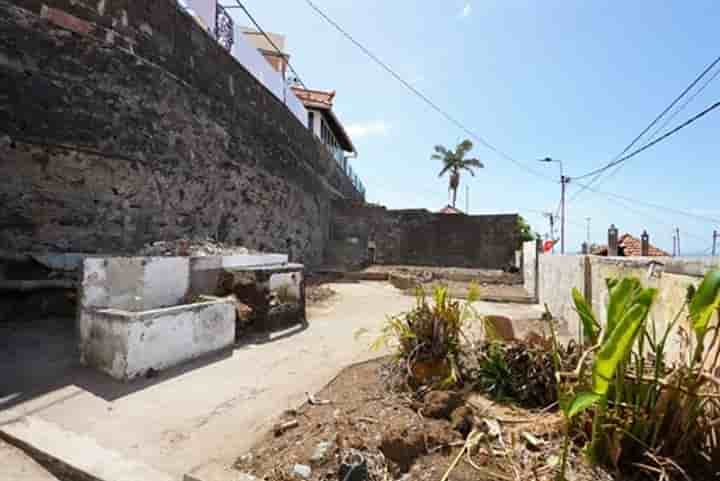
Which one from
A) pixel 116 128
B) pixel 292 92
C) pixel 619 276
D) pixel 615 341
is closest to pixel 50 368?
pixel 116 128

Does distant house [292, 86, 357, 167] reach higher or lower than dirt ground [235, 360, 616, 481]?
higher

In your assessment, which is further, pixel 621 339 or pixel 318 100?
pixel 318 100

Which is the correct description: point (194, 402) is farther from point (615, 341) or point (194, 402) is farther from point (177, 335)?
point (615, 341)

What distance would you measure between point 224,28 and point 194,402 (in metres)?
7.18

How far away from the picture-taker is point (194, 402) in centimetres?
245

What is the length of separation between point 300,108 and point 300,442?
11.2 metres

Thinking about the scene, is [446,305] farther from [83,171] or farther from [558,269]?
[83,171]

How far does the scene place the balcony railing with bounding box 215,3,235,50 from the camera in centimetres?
690

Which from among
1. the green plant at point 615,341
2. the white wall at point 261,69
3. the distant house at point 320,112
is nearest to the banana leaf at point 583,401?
the green plant at point 615,341

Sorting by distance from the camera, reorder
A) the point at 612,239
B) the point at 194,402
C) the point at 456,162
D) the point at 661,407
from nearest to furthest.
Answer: the point at 661,407
the point at 194,402
the point at 612,239
the point at 456,162

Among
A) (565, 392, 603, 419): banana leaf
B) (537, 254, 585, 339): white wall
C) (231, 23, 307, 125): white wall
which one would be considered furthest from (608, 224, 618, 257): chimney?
(231, 23, 307, 125): white wall

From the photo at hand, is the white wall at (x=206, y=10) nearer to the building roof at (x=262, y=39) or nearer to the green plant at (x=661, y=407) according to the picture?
the building roof at (x=262, y=39)

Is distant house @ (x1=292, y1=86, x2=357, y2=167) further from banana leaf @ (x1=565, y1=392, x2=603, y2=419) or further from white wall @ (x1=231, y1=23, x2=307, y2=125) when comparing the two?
banana leaf @ (x1=565, y1=392, x2=603, y2=419)

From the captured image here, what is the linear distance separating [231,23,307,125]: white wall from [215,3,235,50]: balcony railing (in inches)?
5.6
